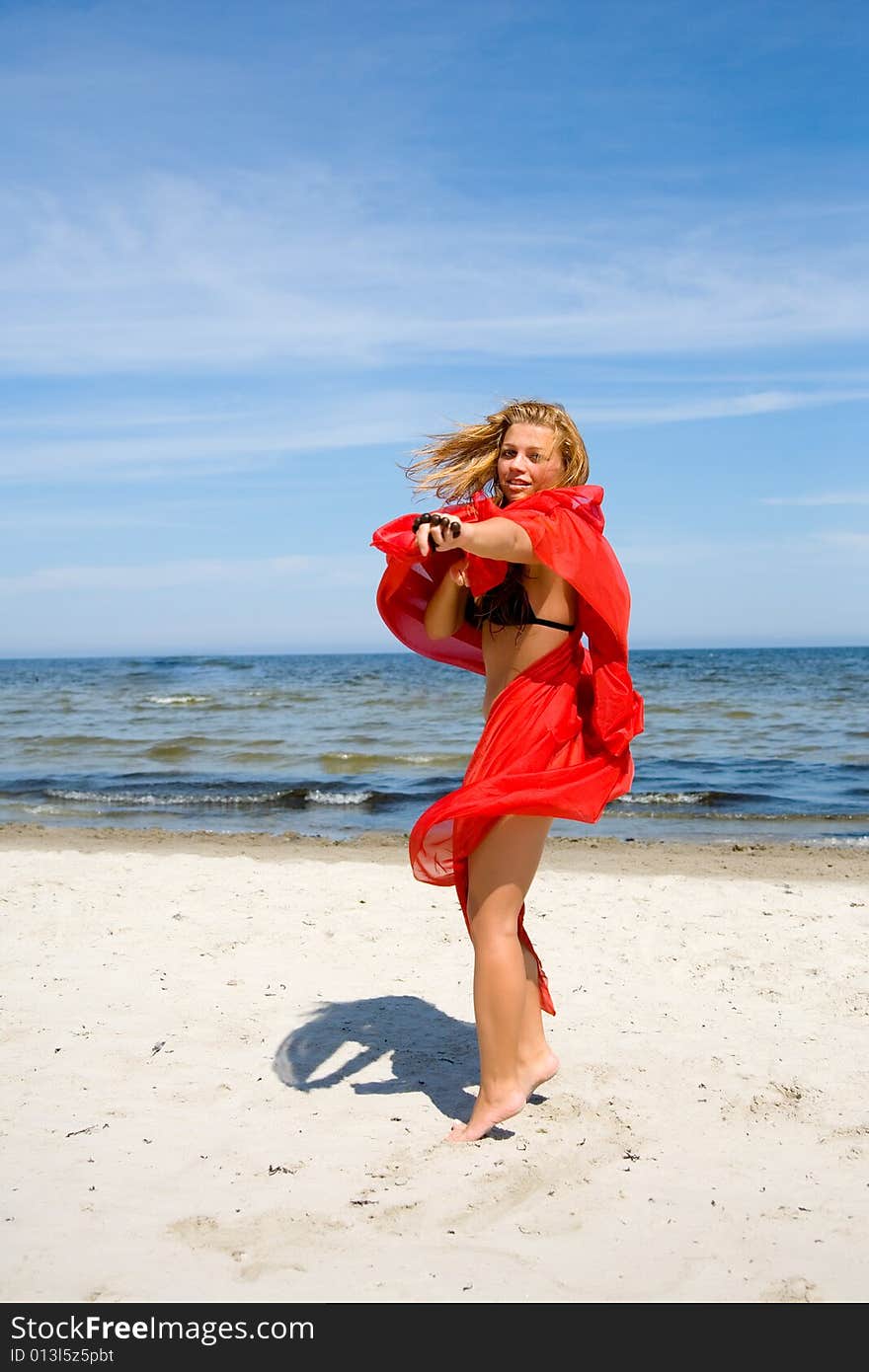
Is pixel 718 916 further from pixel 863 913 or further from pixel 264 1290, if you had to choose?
pixel 264 1290

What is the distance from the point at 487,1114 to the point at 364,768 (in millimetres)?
10371

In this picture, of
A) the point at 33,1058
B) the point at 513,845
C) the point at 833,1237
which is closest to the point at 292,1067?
the point at 33,1058

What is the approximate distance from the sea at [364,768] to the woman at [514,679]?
19.6 feet

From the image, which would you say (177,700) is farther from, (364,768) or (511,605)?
(511,605)

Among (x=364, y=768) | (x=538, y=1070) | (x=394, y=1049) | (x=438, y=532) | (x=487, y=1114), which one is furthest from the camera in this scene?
(x=364, y=768)

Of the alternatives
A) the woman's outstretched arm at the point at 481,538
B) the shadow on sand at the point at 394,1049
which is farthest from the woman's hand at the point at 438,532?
the shadow on sand at the point at 394,1049

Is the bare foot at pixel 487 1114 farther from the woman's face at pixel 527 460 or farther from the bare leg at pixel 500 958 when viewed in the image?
the woman's face at pixel 527 460

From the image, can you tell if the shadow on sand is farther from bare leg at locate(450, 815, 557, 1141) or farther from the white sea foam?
the white sea foam

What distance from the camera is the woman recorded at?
3354 millimetres

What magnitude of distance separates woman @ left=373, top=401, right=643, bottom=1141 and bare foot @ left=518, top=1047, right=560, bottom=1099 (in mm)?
13

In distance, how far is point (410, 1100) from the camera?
380cm

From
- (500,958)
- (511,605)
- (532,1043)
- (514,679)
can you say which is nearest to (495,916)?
(500,958)

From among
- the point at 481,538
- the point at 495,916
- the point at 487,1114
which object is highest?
the point at 481,538

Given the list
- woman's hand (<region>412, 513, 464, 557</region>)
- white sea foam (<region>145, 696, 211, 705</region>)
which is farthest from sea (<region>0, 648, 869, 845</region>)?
woman's hand (<region>412, 513, 464, 557</region>)
